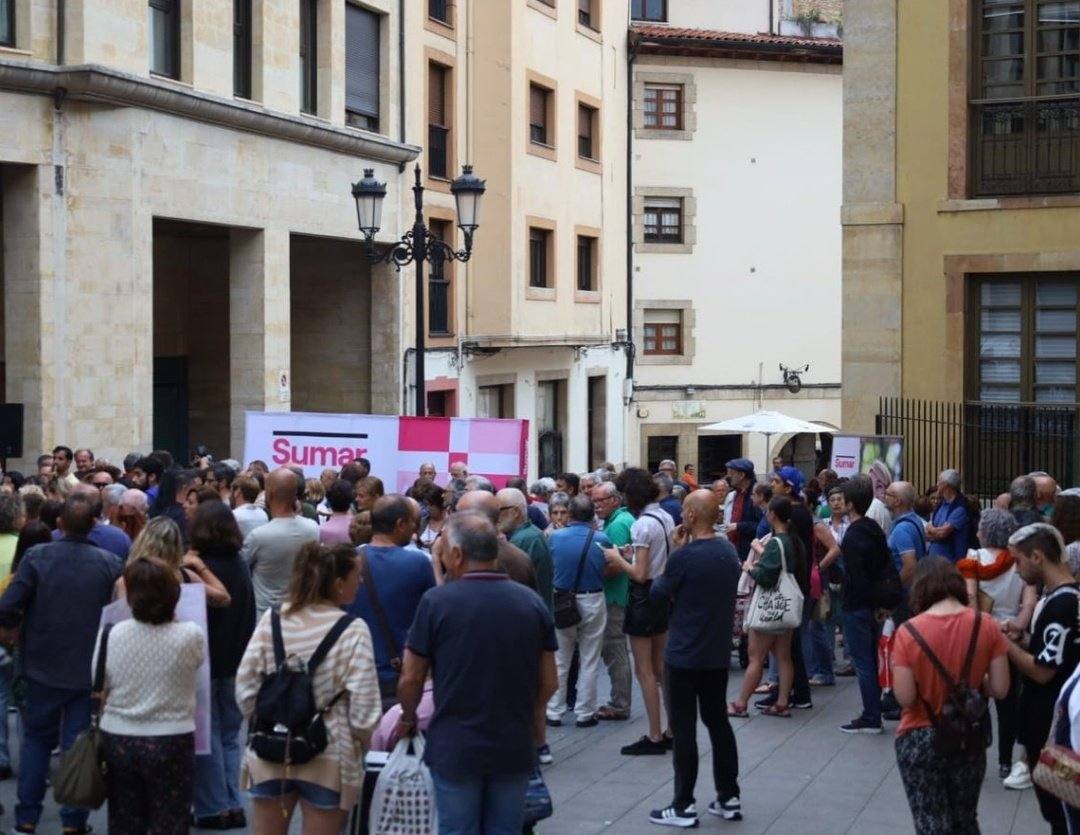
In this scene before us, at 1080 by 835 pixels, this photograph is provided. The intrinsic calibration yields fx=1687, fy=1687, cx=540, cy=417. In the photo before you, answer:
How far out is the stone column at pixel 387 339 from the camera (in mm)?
28406

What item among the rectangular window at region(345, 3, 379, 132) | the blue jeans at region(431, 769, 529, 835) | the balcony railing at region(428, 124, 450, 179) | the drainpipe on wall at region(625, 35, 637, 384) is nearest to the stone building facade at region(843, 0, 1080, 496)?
the rectangular window at region(345, 3, 379, 132)

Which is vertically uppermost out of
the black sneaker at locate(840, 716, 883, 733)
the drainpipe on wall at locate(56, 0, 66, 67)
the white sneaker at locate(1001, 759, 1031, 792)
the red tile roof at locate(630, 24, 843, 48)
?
the red tile roof at locate(630, 24, 843, 48)

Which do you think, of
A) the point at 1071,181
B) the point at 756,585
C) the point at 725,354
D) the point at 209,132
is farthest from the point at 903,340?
the point at 725,354

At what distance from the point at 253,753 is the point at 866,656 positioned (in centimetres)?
590

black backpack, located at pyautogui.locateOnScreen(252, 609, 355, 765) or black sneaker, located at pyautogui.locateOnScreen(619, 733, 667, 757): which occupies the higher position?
black backpack, located at pyautogui.locateOnScreen(252, 609, 355, 765)

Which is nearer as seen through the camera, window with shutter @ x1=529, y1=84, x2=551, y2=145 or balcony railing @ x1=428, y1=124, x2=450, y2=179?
balcony railing @ x1=428, y1=124, x2=450, y2=179

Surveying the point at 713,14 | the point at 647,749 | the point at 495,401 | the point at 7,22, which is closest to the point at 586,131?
the point at 495,401

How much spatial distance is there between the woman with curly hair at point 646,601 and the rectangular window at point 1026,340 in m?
8.54

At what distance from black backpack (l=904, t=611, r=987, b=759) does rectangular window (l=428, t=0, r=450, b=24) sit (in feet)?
80.1

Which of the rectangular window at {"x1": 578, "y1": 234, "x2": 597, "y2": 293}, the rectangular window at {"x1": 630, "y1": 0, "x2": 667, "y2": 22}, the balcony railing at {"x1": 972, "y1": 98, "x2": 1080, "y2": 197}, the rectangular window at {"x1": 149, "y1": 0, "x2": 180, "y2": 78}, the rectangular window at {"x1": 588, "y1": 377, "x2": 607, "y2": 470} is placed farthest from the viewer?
the rectangular window at {"x1": 630, "y1": 0, "x2": 667, "y2": 22}

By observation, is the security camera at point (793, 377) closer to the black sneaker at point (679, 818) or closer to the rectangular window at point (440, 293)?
the rectangular window at point (440, 293)

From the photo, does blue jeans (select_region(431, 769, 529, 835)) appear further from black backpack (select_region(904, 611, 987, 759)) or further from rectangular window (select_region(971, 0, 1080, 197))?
rectangular window (select_region(971, 0, 1080, 197))

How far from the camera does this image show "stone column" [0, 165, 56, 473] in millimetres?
19906

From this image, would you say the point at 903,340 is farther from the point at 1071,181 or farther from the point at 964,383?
the point at 1071,181
